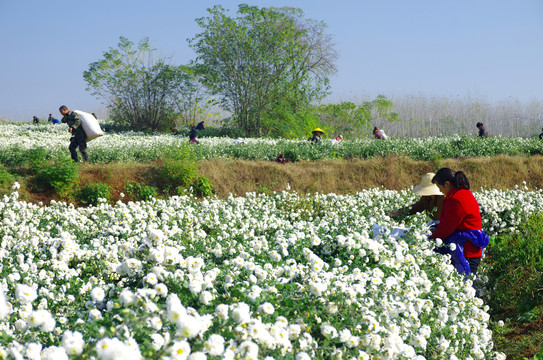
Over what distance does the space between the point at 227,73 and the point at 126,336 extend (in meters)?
25.7

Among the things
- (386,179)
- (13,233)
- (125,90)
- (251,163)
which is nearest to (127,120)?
(125,90)

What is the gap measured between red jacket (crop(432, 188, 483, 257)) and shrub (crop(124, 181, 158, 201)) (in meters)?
7.33

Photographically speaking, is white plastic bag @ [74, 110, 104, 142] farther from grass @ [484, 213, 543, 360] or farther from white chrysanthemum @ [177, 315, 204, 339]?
white chrysanthemum @ [177, 315, 204, 339]

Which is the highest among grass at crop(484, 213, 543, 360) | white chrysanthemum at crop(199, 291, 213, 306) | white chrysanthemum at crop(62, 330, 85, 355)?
white chrysanthemum at crop(62, 330, 85, 355)

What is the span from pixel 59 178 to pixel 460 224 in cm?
864

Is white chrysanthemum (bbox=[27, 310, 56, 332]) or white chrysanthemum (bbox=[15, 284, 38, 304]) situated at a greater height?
white chrysanthemum (bbox=[15, 284, 38, 304])

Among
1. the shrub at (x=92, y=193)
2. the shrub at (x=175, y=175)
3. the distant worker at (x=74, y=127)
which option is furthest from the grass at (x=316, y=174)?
the distant worker at (x=74, y=127)

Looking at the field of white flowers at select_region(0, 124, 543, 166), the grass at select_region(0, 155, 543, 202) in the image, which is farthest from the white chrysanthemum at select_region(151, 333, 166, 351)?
the field of white flowers at select_region(0, 124, 543, 166)

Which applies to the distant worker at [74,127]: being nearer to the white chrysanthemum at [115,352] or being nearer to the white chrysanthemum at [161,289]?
the white chrysanthemum at [161,289]

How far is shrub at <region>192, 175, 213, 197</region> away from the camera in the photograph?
39.3 feet

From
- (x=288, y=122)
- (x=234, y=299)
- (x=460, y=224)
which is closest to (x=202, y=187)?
(x=460, y=224)

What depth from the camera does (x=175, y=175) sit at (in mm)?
11711

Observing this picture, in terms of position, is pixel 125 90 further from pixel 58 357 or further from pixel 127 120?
pixel 58 357

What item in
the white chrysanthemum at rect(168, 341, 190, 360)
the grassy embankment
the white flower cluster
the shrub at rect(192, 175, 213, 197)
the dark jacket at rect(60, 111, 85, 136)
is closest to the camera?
the white chrysanthemum at rect(168, 341, 190, 360)
